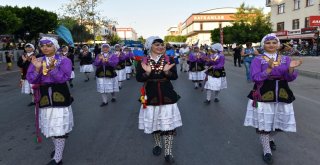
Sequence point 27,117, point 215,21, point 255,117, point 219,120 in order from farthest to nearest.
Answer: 1. point 215,21
2. point 27,117
3. point 219,120
4. point 255,117

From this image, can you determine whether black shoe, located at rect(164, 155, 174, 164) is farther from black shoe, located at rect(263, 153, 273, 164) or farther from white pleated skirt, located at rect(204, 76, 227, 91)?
white pleated skirt, located at rect(204, 76, 227, 91)

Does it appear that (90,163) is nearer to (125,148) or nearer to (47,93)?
(125,148)

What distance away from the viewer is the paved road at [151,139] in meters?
5.02

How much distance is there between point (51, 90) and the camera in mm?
4676

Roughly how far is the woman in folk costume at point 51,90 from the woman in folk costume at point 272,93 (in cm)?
291

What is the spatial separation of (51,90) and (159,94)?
1.64 metres

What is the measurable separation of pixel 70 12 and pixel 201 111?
137 ft

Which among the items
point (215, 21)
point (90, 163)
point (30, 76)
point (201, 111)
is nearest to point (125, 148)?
point (90, 163)

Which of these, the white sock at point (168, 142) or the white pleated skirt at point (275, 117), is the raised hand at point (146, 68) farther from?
the white pleated skirt at point (275, 117)

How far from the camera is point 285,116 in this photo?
4680 mm

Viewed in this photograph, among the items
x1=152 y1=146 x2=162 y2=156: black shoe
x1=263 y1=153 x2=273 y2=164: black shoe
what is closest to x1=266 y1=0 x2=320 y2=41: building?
x1=263 y1=153 x2=273 y2=164: black shoe

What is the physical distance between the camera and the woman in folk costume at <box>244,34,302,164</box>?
461 centimetres

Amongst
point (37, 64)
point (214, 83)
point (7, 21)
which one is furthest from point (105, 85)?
point (7, 21)

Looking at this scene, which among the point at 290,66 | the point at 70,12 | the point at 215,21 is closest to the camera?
the point at 290,66
